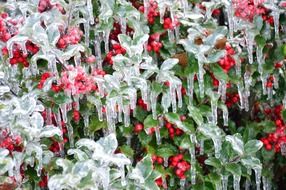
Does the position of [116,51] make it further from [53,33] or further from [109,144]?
[109,144]

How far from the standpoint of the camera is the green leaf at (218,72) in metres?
2.41

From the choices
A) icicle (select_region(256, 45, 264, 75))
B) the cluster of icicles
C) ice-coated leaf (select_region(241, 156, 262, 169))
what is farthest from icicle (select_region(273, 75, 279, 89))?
ice-coated leaf (select_region(241, 156, 262, 169))

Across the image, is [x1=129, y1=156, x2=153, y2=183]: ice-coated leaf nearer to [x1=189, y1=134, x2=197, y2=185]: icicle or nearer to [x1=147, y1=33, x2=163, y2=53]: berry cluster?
[x1=189, y1=134, x2=197, y2=185]: icicle

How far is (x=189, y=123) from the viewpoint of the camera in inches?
97.3

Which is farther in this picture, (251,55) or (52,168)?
(251,55)

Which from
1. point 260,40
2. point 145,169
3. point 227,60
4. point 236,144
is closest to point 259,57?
point 260,40

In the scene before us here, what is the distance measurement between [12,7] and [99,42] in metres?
0.40

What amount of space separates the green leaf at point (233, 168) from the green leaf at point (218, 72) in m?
0.36

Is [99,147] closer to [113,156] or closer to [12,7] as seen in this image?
[113,156]

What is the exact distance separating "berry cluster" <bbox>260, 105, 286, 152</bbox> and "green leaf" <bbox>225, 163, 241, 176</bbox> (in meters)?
0.36

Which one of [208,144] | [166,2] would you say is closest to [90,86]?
[166,2]

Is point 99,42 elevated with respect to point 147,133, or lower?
elevated

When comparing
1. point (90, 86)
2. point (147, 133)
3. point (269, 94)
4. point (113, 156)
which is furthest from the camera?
point (269, 94)

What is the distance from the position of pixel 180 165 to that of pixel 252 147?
0.32 m
